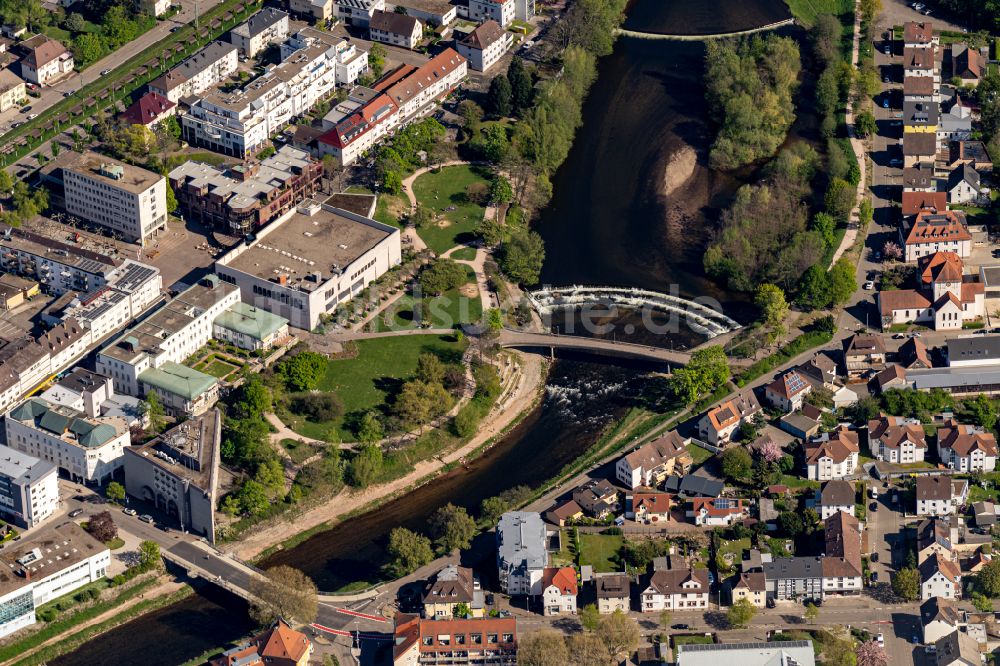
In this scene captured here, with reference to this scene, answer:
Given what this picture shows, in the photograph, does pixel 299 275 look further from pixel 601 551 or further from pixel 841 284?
pixel 841 284

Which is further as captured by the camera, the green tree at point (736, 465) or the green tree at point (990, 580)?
the green tree at point (736, 465)

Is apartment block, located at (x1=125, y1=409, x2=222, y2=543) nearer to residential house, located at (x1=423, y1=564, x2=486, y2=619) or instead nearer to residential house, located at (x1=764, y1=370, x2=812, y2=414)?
residential house, located at (x1=423, y1=564, x2=486, y2=619)

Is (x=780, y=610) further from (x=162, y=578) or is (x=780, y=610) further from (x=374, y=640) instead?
(x=162, y=578)

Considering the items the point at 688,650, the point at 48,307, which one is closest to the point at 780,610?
the point at 688,650

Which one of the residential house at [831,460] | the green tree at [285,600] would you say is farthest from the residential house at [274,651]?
the residential house at [831,460]

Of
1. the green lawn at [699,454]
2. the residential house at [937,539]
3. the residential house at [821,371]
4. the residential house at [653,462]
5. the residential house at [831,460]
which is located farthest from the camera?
the residential house at [821,371]

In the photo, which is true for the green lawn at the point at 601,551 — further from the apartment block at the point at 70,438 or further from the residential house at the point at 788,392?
the apartment block at the point at 70,438

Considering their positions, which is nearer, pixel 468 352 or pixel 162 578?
pixel 162 578
